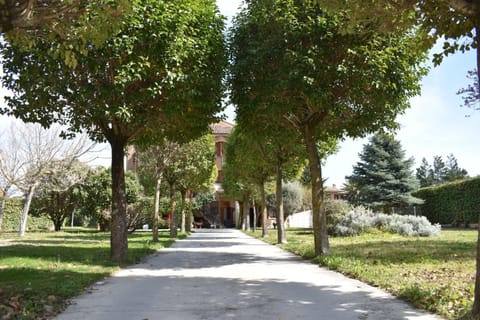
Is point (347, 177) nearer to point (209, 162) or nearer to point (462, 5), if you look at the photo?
point (209, 162)

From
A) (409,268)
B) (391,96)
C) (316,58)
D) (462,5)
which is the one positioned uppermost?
(316,58)

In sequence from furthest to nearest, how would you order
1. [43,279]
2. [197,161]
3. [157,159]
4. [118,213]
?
1. [197,161]
2. [157,159]
3. [118,213]
4. [43,279]

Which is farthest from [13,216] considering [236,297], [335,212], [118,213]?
[236,297]

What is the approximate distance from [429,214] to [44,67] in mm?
34012

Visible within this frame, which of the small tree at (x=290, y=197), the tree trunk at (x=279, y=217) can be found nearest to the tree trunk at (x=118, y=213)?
the tree trunk at (x=279, y=217)

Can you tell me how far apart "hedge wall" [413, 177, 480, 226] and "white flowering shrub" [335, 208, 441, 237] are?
8.26 meters

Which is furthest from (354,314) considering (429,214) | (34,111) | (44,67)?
(429,214)

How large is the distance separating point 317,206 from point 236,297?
22.0 feet

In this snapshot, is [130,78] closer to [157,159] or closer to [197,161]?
[157,159]

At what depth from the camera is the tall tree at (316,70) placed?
425 inches

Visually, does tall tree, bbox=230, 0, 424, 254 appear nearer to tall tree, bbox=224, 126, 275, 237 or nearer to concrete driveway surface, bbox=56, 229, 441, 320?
concrete driveway surface, bbox=56, 229, 441, 320

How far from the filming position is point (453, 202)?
32.2 metres

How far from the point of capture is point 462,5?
4781mm

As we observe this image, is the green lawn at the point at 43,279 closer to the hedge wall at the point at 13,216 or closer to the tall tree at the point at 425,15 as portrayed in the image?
the tall tree at the point at 425,15
